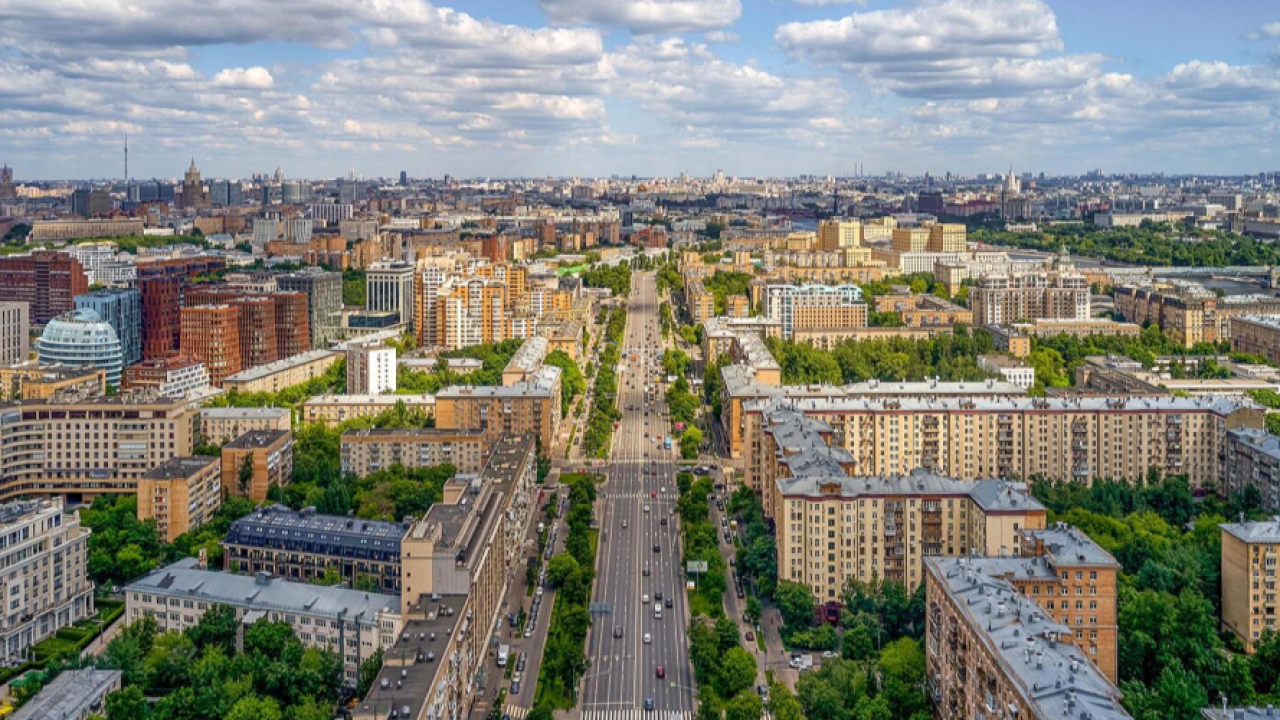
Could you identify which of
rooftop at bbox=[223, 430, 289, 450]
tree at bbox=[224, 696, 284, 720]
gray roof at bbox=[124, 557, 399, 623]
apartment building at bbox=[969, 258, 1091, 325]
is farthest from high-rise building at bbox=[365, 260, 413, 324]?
tree at bbox=[224, 696, 284, 720]

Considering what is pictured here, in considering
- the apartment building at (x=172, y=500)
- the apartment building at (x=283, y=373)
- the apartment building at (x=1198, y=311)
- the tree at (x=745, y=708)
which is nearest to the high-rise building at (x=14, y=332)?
the apartment building at (x=283, y=373)

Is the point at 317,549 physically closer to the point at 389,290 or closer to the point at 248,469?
the point at 248,469

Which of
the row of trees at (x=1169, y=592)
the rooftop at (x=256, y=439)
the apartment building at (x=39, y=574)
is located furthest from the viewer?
the rooftop at (x=256, y=439)

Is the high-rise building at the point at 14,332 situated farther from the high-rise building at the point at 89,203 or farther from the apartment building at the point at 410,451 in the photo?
the high-rise building at the point at 89,203

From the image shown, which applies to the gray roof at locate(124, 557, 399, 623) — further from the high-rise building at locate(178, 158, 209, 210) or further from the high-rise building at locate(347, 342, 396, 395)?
the high-rise building at locate(178, 158, 209, 210)

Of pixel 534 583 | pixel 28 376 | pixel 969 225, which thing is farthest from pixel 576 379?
pixel 969 225

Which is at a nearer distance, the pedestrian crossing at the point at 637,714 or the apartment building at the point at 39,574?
the pedestrian crossing at the point at 637,714

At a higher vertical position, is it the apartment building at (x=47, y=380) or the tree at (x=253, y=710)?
the apartment building at (x=47, y=380)

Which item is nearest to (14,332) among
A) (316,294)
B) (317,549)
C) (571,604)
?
(316,294)
